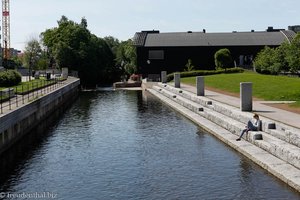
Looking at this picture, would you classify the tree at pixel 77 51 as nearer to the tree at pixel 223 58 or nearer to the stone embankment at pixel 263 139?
the tree at pixel 223 58

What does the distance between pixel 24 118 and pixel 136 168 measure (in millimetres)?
13851

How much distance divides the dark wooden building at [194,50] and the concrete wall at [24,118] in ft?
154

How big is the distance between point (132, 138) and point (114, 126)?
6243mm

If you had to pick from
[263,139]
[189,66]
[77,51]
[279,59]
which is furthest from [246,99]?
[77,51]

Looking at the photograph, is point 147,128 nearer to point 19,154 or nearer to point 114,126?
point 114,126

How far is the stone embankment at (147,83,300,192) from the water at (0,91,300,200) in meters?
0.44

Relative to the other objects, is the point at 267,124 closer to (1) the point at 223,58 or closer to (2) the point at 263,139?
(2) the point at 263,139

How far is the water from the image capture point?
18.2 meters

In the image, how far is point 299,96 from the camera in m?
39.3

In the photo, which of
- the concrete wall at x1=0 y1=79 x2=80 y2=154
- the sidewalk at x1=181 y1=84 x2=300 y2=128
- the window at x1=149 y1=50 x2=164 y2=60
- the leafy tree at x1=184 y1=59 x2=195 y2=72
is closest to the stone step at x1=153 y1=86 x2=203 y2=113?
the sidewalk at x1=181 y1=84 x2=300 y2=128

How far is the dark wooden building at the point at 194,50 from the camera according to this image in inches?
3794

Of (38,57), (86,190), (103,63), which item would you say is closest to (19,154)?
(86,190)

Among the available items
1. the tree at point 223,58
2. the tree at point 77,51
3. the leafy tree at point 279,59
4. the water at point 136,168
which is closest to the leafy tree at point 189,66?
the tree at point 223,58

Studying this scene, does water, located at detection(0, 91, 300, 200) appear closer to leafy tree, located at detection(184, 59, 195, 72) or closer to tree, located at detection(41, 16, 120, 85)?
leafy tree, located at detection(184, 59, 195, 72)
